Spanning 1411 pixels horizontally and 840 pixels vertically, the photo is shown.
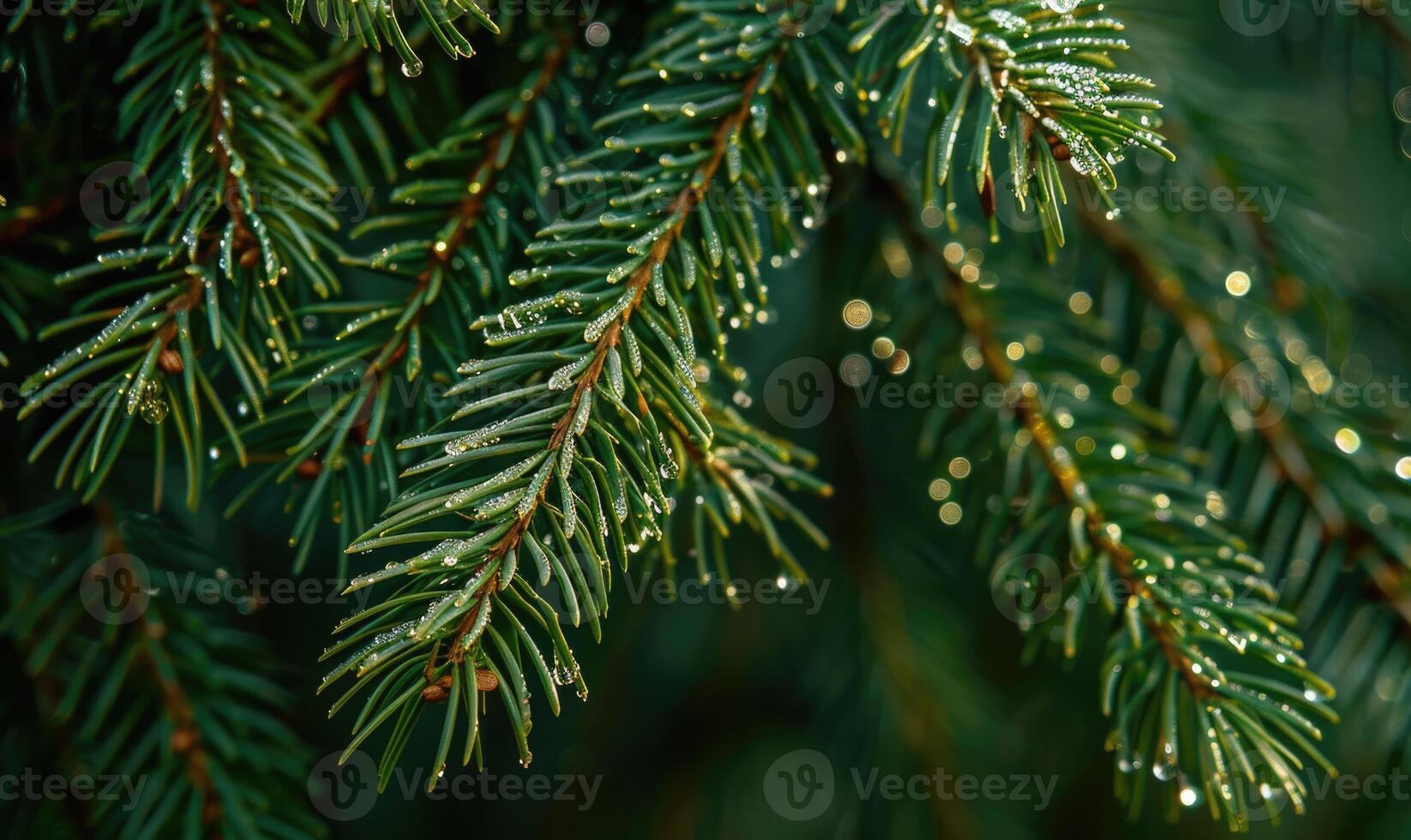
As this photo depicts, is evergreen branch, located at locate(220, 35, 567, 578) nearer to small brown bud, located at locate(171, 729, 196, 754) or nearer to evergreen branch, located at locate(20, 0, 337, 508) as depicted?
evergreen branch, located at locate(20, 0, 337, 508)

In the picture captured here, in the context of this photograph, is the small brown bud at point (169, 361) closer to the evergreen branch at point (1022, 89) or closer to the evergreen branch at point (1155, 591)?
the evergreen branch at point (1022, 89)

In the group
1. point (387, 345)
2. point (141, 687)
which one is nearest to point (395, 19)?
point (387, 345)

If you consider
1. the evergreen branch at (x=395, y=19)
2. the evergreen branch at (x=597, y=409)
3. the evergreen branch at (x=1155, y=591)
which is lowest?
the evergreen branch at (x=1155, y=591)

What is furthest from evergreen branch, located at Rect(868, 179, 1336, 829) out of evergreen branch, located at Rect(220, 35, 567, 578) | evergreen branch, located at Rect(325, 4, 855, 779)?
evergreen branch, located at Rect(220, 35, 567, 578)

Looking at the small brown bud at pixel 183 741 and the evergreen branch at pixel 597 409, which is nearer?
the evergreen branch at pixel 597 409

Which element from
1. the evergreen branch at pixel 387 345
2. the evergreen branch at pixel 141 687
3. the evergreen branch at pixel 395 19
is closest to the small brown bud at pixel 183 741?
the evergreen branch at pixel 141 687

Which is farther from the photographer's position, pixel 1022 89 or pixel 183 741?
pixel 183 741

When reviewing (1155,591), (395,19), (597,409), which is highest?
(395,19)

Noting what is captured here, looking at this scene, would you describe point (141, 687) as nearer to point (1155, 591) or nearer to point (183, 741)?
point (183, 741)

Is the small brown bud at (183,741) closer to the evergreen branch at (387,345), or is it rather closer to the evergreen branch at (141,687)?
the evergreen branch at (141,687)

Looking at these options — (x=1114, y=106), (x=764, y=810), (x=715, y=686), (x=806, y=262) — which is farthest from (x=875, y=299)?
(x=764, y=810)

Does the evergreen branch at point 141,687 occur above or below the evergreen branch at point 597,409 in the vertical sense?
below
